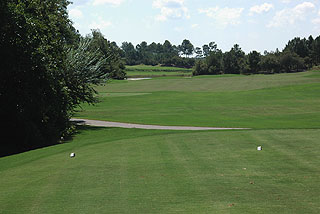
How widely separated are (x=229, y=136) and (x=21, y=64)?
38.3 ft

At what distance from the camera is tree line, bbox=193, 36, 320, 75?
5438 inches

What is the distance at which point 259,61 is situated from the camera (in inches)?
5477

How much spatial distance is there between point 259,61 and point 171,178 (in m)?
134

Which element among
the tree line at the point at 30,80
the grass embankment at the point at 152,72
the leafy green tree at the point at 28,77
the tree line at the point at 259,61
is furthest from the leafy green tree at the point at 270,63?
the leafy green tree at the point at 28,77

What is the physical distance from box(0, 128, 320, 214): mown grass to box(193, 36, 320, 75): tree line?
414 ft

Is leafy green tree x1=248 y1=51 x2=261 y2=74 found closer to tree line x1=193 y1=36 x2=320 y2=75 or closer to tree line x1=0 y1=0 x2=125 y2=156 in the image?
tree line x1=193 y1=36 x2=320 y2=75

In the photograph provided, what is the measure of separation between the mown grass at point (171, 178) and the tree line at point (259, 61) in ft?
414

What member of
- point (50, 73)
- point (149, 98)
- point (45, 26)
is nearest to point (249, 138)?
point (50, 73)

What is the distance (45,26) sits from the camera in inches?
913

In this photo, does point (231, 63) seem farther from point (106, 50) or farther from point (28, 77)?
point (28, 77)

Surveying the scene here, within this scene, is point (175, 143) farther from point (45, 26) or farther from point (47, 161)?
point (45, 26)

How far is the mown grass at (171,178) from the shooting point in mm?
8359

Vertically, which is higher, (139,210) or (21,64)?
(21,64)

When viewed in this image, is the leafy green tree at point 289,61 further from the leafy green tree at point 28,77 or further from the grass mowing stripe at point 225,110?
the leafy green tree at point 28,77
